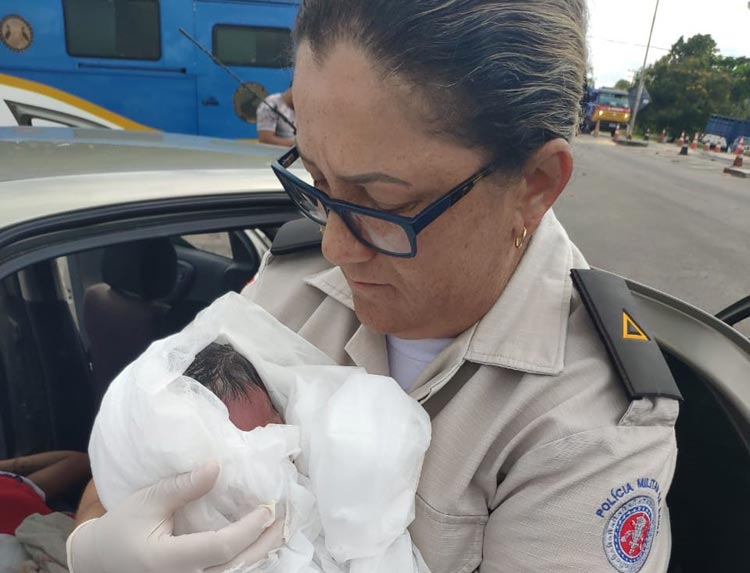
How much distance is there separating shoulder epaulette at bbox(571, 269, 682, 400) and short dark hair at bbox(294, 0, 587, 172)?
319 millimetres

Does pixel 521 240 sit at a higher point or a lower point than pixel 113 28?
lower

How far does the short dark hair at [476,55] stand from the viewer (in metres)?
0.96

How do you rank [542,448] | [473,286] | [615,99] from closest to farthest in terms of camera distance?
1. [542,448]
2. [473,286]
3. [615,99]

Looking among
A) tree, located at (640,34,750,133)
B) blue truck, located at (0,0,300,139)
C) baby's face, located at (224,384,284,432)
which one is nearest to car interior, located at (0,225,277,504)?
baby's face, located at (224,384,284,432)

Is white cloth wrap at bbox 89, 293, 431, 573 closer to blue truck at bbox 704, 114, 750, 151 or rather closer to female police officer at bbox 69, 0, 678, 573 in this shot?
female police officer at bbox 69, 0, 678, 573

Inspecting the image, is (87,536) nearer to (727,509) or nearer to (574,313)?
(574,313)

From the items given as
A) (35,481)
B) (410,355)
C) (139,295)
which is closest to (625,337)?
(410,355)

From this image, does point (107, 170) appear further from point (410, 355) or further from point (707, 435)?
point (707, 435)

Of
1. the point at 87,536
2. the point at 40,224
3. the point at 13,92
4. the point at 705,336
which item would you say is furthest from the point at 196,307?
the point at 13,92

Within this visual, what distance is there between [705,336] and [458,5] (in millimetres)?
998

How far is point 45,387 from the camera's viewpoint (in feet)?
6.63

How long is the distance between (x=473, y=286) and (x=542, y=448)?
315 millimetres

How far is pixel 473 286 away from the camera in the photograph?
120 cm

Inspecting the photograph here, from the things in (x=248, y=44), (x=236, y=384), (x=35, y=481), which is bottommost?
(x=35, y=481)
